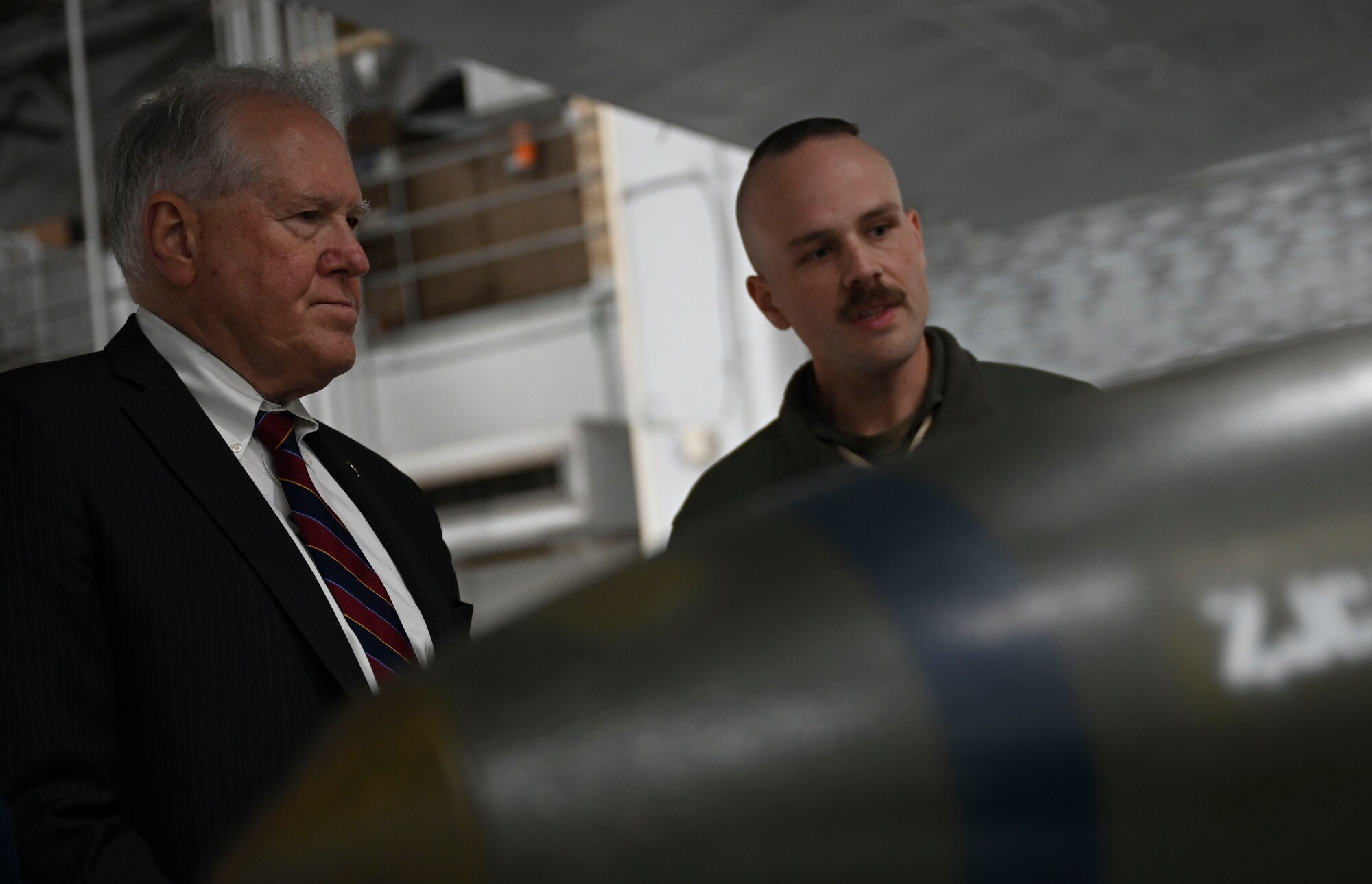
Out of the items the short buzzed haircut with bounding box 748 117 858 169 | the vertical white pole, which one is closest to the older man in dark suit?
the short buzzed haircut with bounding box 748 117 858 169

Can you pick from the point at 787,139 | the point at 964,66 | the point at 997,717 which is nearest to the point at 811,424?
the point at 787,139

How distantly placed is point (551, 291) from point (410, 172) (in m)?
0.98

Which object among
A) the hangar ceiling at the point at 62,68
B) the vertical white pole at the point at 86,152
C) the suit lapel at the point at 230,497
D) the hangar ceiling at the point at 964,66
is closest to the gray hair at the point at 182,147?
the suit lapel at the point at 230,497

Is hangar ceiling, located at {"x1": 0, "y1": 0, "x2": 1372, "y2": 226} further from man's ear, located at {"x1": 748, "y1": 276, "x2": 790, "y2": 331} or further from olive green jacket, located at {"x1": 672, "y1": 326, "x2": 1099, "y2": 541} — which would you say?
olive green jacket, located at {"x1": 672, "y1": 326, "x2": 1099, "y2": 541}

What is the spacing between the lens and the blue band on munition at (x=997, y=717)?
30 centimetres

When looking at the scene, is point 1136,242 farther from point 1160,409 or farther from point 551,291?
point 1160,409

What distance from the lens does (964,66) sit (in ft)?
7.02

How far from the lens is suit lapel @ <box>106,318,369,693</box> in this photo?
0.93 m

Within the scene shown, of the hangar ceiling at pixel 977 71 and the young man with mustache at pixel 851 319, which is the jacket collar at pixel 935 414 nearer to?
the young man with mustache at pixel 851 319

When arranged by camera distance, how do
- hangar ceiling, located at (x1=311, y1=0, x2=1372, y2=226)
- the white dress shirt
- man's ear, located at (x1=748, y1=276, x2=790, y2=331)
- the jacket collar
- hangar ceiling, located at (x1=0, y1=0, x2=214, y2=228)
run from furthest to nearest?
hangar ceiling, located at (x1=0, y1=0, x2=214, y2=228), hangar ceiling, located at (x1=311, y1=0, x2=1372, y2=226), man's ear, located at (x1=748, y1=276, x2=790, y2=331), the jacket collar, the white dress shirt

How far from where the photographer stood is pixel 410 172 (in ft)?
20.2

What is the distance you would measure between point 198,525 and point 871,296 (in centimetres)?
62

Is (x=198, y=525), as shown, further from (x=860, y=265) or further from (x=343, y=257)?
(x=860, y=265)

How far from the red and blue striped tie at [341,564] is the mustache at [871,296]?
50cm
